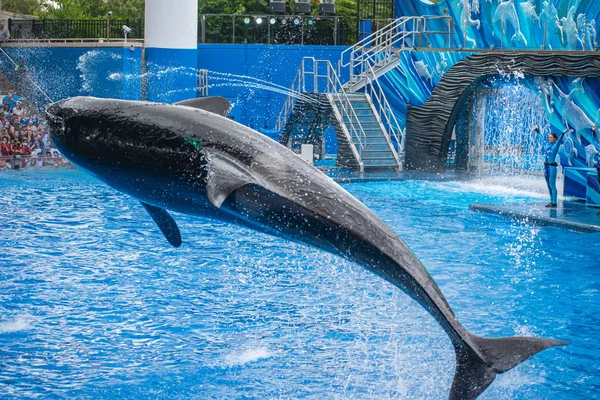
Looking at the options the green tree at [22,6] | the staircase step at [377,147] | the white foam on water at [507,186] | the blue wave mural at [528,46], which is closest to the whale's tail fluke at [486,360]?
the blue wave mural at [528,46]

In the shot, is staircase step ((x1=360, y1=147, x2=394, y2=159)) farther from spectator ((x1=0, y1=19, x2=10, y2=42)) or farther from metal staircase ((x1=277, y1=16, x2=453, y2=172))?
spectator ((x1=0, y1=19, x2=10, y2=42))

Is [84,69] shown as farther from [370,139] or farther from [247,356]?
[247,356]

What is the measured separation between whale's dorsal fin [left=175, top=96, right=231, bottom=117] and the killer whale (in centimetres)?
28

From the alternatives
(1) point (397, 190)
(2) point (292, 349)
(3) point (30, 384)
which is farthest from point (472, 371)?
(1) point (397, 190)

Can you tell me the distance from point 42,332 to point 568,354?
546 centimetres

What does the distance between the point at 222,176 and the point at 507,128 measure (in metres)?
20.2

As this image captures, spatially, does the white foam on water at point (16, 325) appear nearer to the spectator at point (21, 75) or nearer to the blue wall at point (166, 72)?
the blue wall at point (166, 72)

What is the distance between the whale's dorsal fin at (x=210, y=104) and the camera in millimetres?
5352

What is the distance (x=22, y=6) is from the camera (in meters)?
66.7

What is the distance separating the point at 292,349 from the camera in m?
8.10

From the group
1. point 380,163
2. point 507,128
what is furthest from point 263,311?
point 507,128

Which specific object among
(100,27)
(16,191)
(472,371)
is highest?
(100,27)

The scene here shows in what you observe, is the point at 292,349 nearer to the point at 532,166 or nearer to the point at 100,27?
the point at 532,166

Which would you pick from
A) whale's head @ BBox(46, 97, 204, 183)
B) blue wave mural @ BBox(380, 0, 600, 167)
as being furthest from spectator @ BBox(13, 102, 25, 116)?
whale's head @ BBox(46, 97, 204, 183)
